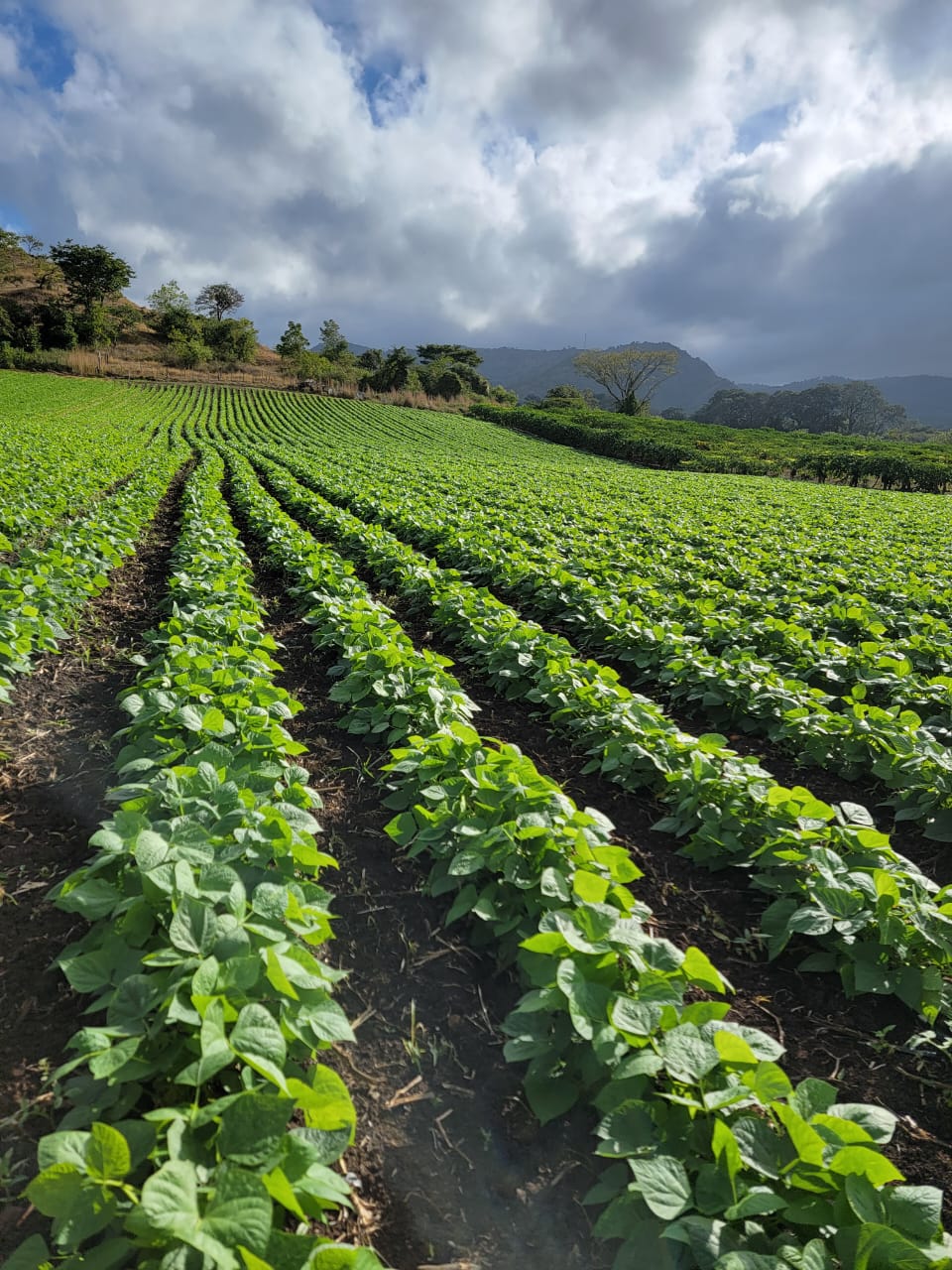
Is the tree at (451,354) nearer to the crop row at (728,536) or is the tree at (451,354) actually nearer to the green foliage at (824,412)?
the green foliage at (824,412)

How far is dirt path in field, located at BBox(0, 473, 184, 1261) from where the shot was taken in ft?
6.93

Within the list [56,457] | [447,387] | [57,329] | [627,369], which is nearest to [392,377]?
[447,387]

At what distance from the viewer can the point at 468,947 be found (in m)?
3.04

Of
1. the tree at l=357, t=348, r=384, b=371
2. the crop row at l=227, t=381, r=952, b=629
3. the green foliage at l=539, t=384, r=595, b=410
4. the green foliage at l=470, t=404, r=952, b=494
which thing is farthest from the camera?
the tree at l=357, t=348, r=384, b=371

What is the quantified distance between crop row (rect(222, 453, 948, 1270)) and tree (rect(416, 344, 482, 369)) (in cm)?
11292

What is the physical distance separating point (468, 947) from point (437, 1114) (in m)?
0.79

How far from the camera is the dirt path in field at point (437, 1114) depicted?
193cm

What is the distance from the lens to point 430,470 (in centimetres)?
2256

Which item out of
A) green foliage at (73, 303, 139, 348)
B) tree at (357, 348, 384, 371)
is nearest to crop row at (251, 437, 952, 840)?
green foliage at (73, 303, 139, 348)

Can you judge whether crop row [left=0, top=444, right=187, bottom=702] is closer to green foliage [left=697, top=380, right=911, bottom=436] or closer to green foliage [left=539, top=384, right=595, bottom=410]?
green foliage [left=539, top=384, right=595, bottom=410]

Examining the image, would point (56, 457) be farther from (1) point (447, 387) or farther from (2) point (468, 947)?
(1) point (447, 387)

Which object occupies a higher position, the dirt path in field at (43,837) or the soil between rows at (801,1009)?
the soil between rows at (801,1009)

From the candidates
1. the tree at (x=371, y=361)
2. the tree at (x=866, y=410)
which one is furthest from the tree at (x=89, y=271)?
the tree at (x=866, y=410)

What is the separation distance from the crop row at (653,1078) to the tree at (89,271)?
9608 cm
